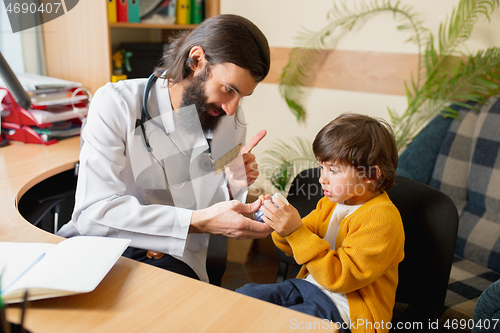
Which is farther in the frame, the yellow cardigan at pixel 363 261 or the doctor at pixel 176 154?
the doctor at pixel 176 154

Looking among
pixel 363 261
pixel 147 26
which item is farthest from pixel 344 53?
pixel 363 261

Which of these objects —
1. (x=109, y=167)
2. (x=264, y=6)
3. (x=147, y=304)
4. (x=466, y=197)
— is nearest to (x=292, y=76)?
(x=264, y=6)

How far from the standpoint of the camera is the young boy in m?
1.02

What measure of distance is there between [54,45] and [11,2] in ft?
0.94

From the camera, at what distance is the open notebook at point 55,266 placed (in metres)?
0.72

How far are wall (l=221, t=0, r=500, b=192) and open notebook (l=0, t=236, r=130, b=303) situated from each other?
6.07ft

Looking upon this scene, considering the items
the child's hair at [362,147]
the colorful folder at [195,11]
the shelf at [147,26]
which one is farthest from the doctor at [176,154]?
the colorful folder at [195,11]

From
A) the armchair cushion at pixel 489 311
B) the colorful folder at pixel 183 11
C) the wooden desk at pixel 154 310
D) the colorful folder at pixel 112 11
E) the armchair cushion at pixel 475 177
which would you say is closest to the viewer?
the wooden desk at pixel 154 310

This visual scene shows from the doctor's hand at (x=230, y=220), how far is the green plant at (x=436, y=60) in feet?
4.29

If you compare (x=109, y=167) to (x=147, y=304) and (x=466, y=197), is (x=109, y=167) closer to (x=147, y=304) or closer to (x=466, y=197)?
(x=147, y=304)

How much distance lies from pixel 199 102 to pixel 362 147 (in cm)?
59

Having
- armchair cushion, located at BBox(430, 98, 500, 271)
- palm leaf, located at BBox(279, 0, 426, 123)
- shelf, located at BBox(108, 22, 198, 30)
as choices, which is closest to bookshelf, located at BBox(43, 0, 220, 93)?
shelf, located at BBox(108, 22, 198, 30)

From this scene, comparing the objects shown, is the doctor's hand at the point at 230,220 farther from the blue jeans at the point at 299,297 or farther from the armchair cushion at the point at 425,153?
the armchair cushion at the point at 425,153

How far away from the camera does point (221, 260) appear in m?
1.31
